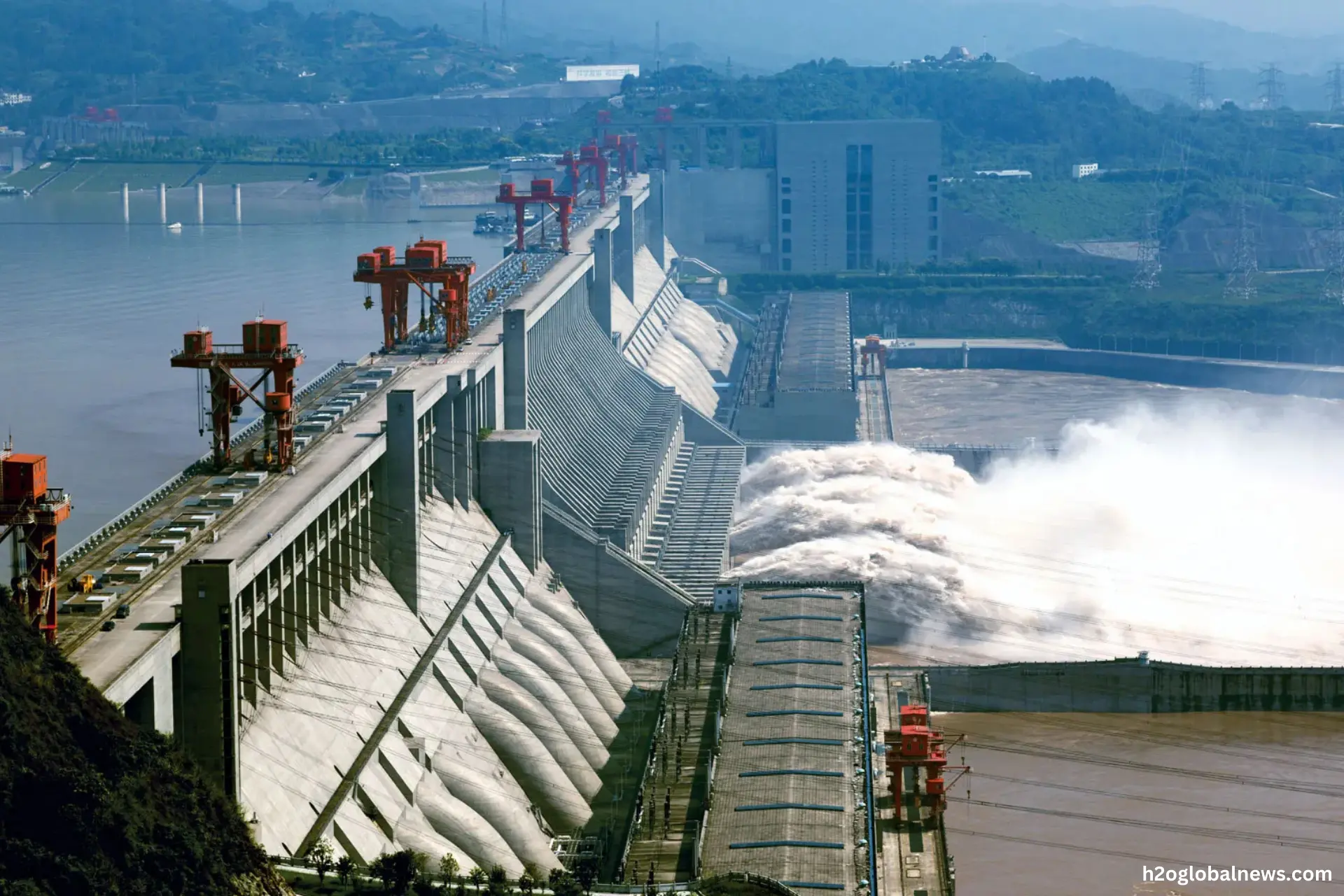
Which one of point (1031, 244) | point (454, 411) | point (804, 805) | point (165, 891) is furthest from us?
point (1031, 244)

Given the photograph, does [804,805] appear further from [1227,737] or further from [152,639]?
[1227,737]

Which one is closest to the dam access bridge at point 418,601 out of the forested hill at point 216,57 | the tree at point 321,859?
the tree at point 321,859

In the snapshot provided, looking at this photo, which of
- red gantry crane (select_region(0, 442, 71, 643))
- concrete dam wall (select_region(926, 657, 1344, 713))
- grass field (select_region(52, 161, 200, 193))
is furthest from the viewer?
grass field (select_region(52, 161, 200, 193))

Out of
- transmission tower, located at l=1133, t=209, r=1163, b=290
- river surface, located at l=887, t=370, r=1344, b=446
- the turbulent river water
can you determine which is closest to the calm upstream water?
the turbulent river water

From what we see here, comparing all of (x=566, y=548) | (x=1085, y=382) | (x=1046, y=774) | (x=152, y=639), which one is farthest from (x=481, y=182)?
(x=152, y=639)

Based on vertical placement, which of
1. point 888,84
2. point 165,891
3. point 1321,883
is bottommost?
point 1321,883

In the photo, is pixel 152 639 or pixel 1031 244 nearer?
pixel 152 639

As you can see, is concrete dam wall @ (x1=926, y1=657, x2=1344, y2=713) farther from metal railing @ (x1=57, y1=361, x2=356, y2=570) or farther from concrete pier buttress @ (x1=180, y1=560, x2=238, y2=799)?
concrete pier buttress @ (x1=180, y1=560, x2=238, y2=799)
